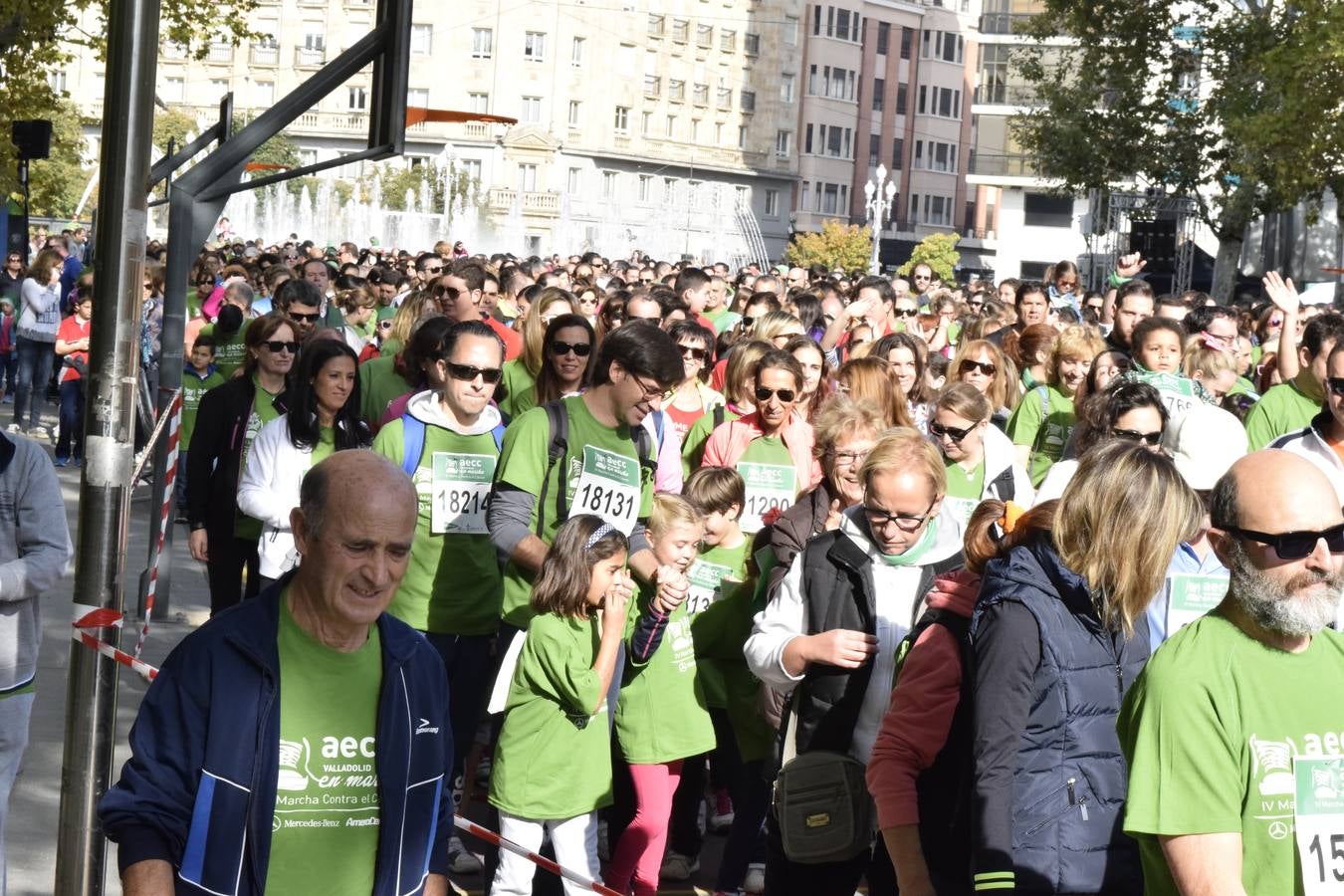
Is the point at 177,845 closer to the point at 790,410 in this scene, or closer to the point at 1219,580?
the point at 1219,580

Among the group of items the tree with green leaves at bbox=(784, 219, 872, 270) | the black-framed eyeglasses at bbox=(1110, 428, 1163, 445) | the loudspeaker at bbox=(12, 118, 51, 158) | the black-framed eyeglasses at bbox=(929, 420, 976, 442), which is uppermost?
the tree with green leaves at bbox=(784, 219, 872, 270)

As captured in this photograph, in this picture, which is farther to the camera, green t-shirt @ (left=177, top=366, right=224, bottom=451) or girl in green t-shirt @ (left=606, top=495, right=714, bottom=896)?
green t-shirt @ (left=177, top=366, right=224, bottom=451)

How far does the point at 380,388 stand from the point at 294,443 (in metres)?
1.53

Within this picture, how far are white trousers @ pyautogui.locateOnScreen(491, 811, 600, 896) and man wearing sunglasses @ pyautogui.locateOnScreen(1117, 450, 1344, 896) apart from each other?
297 cm

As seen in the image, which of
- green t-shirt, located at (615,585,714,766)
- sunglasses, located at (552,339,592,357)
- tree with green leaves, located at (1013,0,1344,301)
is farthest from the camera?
tree with green leaves, located at (1013,0,1344,301)

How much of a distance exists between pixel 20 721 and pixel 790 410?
14.0 ft

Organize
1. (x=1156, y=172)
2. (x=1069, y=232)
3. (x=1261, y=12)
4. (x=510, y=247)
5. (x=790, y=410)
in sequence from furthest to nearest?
1. (x=510, y=247)
2. (x=1069, y=232)
3. (x=1156, y=172)
4. (x=1261, y=12)
5. (x=790, y=410)

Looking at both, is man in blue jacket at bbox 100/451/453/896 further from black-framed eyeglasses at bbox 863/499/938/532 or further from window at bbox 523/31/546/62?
window at bbox 523/31/546/62

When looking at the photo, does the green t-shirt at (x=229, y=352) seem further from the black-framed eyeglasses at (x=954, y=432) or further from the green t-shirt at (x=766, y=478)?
the black-framed eyeglasses at (x=954, y=432)

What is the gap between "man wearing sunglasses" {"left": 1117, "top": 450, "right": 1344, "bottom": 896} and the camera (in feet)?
11.2

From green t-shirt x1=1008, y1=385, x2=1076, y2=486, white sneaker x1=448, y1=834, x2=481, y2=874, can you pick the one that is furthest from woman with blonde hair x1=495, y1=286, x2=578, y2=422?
green t-shirt x1=1008, y1=385, x2=1076, y2=486

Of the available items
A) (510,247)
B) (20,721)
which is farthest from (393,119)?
(510,247)

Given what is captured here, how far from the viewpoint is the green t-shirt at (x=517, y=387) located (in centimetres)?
910

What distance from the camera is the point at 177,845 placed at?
3.48 meters
